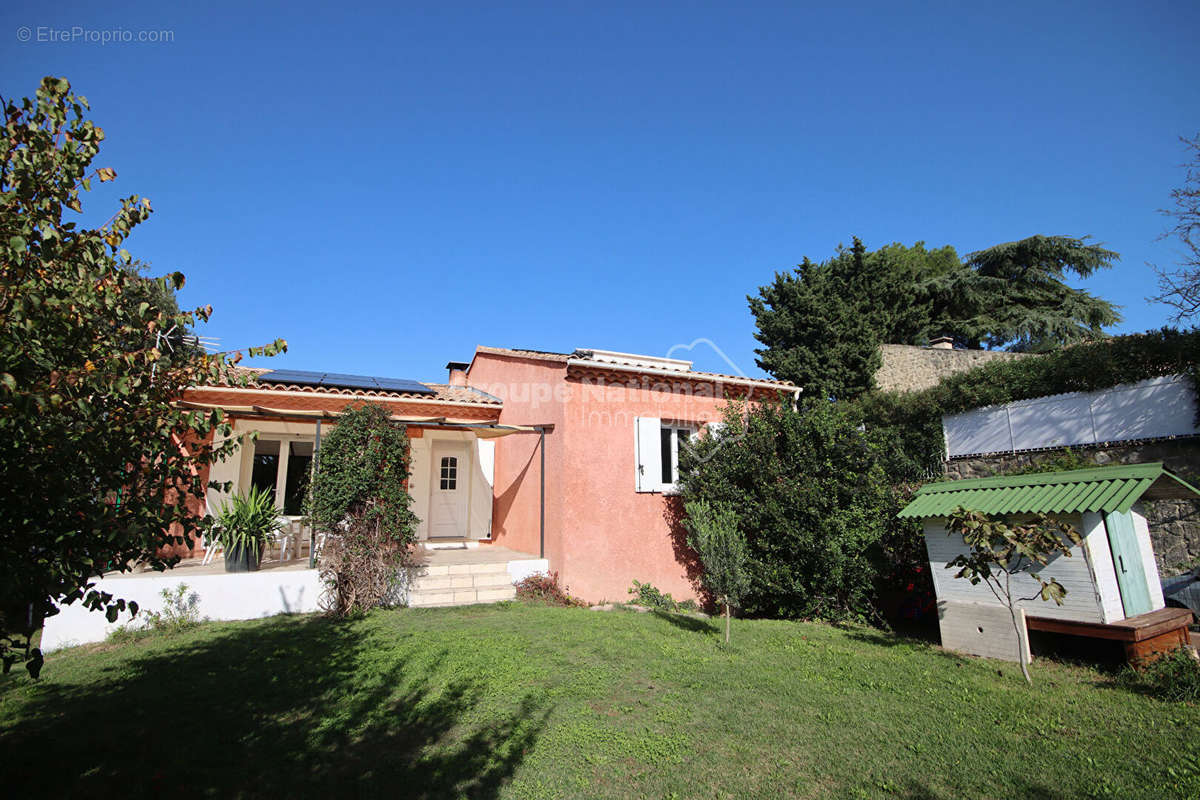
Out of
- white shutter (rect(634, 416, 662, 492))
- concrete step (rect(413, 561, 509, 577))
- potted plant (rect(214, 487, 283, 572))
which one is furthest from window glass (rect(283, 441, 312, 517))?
white shutter (rect(634, 416, 662, 492))

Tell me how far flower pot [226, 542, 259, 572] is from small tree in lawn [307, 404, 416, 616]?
3.77 feet

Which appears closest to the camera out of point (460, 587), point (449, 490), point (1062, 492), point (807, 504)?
point (1062, 492)

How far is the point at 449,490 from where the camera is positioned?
47.9ft

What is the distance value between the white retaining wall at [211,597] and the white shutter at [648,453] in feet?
20.2

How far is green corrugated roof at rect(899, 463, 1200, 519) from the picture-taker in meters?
6.23

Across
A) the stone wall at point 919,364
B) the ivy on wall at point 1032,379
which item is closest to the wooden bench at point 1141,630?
the ivy on wall at point 1032,379

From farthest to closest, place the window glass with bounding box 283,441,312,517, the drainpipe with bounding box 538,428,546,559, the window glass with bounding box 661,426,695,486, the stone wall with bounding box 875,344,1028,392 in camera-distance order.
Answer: the stone wall with bounding box 875,344,1028,392 < the window glass with bounding box 283,441,312,517 < the window glass with bounding box 661,426,695,486 < the drainpipe with bounding box 538,428,546,559

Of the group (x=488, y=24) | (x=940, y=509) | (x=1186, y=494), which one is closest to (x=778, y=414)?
(x=940, y=509)

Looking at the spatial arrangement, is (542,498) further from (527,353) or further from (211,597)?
(211,597)

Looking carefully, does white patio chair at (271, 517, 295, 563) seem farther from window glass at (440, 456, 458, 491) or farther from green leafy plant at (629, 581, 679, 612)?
green leafy plant at (629, 581, 679, 612)

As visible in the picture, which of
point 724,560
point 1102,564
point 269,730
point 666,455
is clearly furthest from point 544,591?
point 1102,564

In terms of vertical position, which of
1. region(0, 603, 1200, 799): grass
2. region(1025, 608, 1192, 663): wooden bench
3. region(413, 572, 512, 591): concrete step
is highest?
region(413, 572, 512, 591): concrete step

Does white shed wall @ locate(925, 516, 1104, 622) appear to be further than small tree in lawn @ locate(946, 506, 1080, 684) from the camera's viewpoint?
Yes

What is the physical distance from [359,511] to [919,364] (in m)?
19.4
